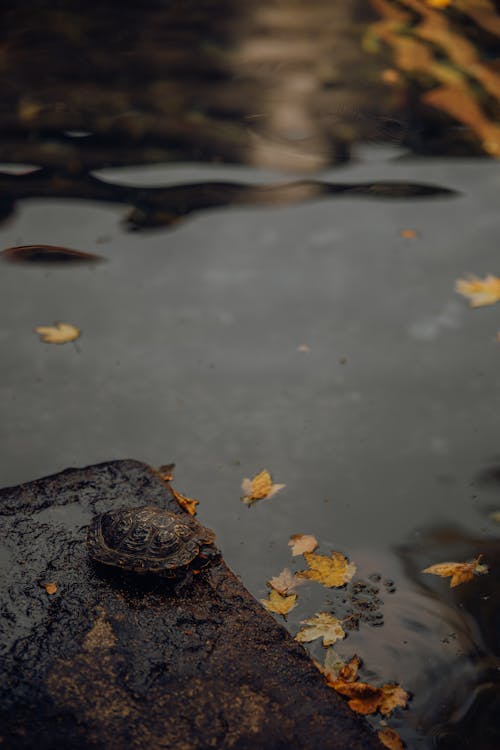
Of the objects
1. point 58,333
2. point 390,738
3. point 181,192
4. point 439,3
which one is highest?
point 439,3

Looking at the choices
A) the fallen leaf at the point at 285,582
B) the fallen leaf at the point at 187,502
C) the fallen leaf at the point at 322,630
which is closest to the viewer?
the fallen leaf at the point at 322,630

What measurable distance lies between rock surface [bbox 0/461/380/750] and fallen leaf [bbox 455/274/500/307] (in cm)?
300

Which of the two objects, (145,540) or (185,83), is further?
(185,83)

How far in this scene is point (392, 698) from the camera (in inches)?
123

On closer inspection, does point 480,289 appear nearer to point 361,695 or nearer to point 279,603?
point 279,603

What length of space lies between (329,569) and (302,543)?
21 cm

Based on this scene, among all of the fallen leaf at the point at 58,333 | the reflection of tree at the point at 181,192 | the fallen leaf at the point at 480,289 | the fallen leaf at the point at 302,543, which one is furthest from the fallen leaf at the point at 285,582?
the reflection of tree at the point at 181,192

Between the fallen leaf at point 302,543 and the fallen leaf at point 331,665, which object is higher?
the fallen leaf at point 302,543

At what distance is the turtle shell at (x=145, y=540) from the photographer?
3.29m

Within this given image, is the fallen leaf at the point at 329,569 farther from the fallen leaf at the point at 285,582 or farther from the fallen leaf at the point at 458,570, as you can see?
the fallen leaf at the point at 458,570

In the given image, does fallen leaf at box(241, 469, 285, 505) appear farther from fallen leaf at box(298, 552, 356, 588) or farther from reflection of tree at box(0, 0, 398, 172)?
reflection of tree at box(0, 0, 398, 172)

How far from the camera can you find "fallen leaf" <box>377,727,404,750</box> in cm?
295

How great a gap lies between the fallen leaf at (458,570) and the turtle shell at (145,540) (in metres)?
1.16

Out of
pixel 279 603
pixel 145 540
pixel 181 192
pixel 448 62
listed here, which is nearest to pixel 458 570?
pixel 279 603
